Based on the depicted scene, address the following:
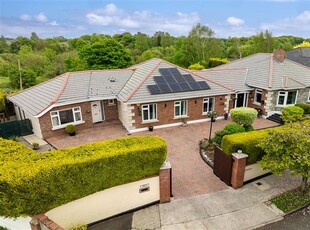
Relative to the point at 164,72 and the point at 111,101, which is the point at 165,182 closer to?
the point at 111,101

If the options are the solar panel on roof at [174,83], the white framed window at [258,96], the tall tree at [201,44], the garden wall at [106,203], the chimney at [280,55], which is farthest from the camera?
the tall tree at [201,44]

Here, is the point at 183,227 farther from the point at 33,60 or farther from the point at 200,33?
the point at 33,60

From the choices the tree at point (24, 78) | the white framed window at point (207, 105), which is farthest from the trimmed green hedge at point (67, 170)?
the tree at point (24, 78)

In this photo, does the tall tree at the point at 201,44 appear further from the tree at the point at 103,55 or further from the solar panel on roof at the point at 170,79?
the solar panel on roof at the point at 170,79

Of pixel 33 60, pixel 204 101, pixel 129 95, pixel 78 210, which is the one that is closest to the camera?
pixel 78 210

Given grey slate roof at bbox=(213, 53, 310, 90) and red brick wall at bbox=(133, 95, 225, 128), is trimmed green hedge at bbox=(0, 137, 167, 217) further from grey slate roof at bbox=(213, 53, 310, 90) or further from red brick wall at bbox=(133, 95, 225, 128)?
grey slate roof at bbox=(213, 53, 310, 90)

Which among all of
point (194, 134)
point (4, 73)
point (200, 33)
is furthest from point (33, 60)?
point (194, 134)
